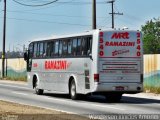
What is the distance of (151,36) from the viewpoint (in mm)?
119188

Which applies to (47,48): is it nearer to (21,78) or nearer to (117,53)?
(117,53)

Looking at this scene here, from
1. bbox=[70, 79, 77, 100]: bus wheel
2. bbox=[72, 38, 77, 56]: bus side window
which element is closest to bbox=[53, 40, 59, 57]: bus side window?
bbox=[72, 38, 77, 56]: bus side window

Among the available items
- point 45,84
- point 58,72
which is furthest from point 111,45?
point 45,84

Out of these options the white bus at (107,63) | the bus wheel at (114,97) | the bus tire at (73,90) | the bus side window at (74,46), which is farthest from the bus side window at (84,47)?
the bus wheel at (114,97)

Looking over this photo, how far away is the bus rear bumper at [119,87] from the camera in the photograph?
80.9ft

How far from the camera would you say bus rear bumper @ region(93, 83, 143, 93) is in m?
24.7

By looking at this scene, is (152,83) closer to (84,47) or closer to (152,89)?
(152,89)

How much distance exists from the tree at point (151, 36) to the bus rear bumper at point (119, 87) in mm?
87079

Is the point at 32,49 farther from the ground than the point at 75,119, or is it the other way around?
the point at 32,49

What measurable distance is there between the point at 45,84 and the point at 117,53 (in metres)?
7.13

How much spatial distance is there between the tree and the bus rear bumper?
87.1 m

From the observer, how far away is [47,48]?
1200 inches

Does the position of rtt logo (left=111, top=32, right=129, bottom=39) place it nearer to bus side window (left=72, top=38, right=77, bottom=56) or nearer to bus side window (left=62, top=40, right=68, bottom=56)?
bus side window (left=72, top=38, right=77, bottom=56)

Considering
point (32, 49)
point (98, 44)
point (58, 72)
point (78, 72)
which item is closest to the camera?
point (98, 44)
